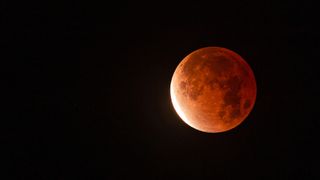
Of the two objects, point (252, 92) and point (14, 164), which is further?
point (14, 164)

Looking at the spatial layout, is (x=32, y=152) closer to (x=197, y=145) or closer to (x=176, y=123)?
(x=176, y=123)

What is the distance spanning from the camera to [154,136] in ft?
48.8

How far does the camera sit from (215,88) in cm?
550

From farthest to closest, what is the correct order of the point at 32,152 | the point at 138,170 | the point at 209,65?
1. the point at 138,170
2. the point at 32,152
3. the point at 209,65

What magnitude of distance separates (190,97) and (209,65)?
0.73 m

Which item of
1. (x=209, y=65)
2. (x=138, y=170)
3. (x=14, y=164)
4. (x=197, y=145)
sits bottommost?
(x=209, y=65)

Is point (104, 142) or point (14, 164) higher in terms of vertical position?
point (104, 142)

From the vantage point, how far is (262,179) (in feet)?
48.0

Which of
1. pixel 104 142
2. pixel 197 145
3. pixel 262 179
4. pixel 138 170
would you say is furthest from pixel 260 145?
pixel 104 142

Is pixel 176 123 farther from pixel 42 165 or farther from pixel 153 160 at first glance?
pixel 42 165

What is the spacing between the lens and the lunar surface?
555 centimetres

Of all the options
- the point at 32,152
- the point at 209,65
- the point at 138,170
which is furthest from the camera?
the point at 138,170

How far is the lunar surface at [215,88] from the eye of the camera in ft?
18.2

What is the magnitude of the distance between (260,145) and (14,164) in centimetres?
1220
